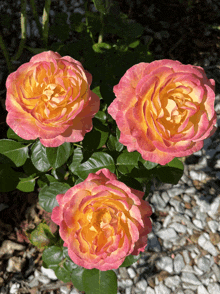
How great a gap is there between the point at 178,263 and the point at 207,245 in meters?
0.27

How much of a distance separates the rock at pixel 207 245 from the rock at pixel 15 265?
1.30 metres

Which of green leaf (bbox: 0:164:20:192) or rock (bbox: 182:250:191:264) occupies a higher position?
green leaf (bbox: 0:164:20:192)

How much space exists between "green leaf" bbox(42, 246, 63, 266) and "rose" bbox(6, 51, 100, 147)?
700 mm

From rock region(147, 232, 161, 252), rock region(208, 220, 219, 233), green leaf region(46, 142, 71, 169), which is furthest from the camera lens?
rock region(208, 220, 219, 233)

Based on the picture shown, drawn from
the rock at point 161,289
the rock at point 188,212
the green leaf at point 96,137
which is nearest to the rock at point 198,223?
the rock at point 188,212

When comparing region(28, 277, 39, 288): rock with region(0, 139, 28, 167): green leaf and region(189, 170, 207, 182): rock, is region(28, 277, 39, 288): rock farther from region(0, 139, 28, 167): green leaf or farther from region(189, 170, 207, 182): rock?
region(189, 170, 207, 182): rock

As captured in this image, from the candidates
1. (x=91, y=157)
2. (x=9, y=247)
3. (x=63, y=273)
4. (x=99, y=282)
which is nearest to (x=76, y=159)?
(x=91, y=157)

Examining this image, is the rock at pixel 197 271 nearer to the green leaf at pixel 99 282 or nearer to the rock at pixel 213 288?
the rock at pixel 213 288

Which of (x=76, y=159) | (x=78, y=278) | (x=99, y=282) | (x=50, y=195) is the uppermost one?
(x=76, y=159)

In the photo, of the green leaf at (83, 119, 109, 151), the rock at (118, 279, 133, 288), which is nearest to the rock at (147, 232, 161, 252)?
the rock at (118, 279, 133, 288)

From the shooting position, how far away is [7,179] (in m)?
1.19

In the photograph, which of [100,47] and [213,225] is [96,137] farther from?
[213,225]

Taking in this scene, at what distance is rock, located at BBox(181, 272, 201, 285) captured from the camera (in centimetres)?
180

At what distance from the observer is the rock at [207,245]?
6.29 feet
